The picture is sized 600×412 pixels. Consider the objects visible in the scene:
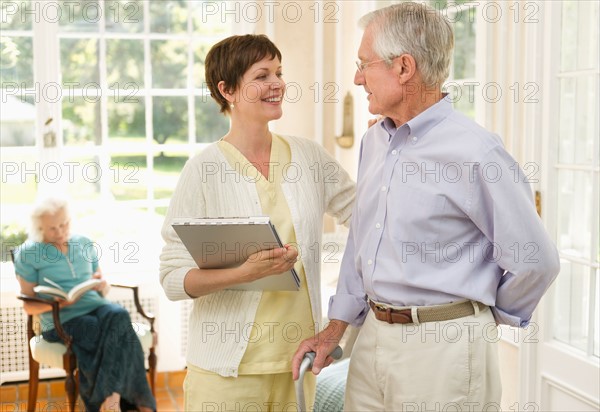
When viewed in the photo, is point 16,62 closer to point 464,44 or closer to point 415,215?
point 464,44

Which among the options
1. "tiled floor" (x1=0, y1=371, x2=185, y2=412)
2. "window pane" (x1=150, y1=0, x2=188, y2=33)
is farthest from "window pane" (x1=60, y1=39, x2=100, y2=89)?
"tiled floor" (x1=0, y1=371, x2=185, y2=412)

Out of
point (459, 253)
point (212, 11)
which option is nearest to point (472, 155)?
point (459, 253)

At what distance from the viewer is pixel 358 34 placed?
461 centimetres

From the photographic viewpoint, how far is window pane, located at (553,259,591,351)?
2.83m

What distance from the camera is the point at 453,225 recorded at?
5.88 ft

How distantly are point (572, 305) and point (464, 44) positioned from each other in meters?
1.34

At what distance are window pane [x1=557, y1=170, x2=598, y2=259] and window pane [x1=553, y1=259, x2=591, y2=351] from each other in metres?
0.07

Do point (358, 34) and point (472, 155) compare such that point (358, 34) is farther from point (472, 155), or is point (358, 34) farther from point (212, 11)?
point (472, 155)

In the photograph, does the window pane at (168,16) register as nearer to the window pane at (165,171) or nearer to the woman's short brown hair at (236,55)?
the window pane at (165,171)

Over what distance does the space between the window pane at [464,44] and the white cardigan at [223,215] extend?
1.65 metres

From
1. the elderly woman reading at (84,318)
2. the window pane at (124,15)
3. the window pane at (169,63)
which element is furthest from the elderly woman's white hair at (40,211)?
the window pane at (124,15)

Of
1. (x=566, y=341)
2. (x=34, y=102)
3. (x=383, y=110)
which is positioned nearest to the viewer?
(x=383, y=110)

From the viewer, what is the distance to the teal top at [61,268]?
4039 millimetres

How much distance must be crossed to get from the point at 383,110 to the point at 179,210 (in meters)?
0.61
